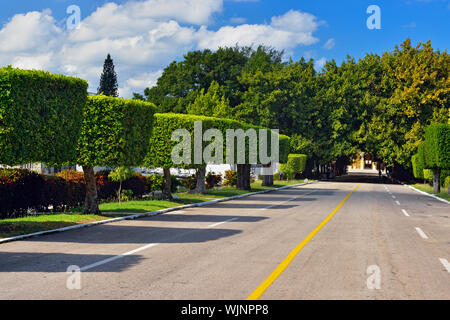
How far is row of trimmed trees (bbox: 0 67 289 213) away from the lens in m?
13.6

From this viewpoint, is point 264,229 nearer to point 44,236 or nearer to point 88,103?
→ point 44,236

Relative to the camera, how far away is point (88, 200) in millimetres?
19094

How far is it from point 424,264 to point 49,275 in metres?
7.08

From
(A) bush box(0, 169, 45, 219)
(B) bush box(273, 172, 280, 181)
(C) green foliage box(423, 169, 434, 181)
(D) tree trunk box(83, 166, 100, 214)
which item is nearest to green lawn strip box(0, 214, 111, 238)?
(D) tree trunk box(83, 166, 100, 214)

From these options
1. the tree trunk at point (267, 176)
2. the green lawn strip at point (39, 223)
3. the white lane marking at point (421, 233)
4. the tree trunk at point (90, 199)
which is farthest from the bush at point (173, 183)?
the white lane marking at point (421, 233)

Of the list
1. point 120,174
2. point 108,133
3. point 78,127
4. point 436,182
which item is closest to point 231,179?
point 436,182

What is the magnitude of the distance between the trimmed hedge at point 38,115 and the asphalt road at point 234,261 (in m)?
2.61

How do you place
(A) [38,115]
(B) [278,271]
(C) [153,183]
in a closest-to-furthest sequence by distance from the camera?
(B) [278,271] < (A) [38,115] < (C) [153,183]

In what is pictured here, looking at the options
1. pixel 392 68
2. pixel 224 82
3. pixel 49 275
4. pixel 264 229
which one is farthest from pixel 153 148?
pixel 224 82

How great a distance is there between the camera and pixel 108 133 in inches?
768

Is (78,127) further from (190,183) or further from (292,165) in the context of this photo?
(292,165)

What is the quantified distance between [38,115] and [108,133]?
520 centimetres

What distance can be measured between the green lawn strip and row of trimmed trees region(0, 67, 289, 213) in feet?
5.76

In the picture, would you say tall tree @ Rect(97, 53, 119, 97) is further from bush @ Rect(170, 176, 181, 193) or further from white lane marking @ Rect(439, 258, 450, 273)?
white lane marking @ Rect(439, 258, 450, 273)
